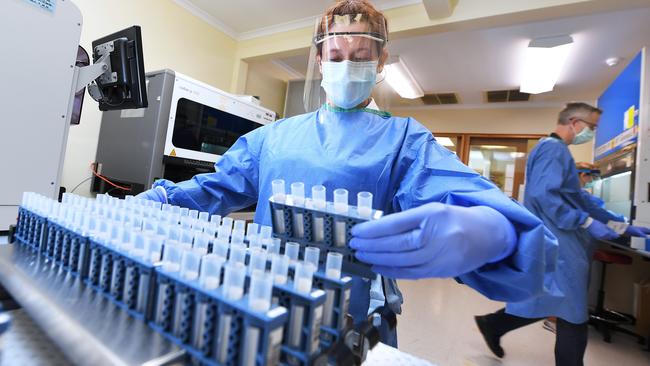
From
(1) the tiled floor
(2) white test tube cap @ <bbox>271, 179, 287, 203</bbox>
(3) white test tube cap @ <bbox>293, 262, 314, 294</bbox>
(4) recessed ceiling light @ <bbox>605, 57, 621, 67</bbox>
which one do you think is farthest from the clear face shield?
(4) recessed ceiling light @ <bbox>605, 57, 621, 67</bbox>

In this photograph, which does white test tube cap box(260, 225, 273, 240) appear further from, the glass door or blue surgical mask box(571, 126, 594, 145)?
the glass door

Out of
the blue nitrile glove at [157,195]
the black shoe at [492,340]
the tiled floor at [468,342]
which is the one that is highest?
the blue nitrile glove at [157,195]

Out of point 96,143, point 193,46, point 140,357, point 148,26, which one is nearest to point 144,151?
point 96,143

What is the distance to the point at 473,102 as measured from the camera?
4.86m

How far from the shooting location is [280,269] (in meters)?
0.44

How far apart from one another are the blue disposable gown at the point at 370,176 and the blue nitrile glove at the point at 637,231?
2.36 metres

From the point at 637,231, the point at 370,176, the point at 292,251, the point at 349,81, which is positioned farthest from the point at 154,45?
the point at 637,231

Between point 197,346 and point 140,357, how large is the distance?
0.20 feet

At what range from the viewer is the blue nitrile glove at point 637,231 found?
2234 mm

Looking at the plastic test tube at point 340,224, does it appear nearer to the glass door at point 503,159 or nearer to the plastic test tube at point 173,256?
the plastic test tube at point 173,256

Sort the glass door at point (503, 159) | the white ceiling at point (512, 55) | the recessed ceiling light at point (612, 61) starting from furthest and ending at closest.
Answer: the glass door at point (503, 159), the recessed ceiling light at point (612, 61), the white ceiling at point (512, 55)

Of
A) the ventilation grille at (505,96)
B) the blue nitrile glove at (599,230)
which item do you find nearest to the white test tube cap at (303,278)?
the blue nitrile glove at (599,230)

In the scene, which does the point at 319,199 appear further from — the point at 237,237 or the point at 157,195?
the point at 157,195

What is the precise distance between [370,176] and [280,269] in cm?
46
